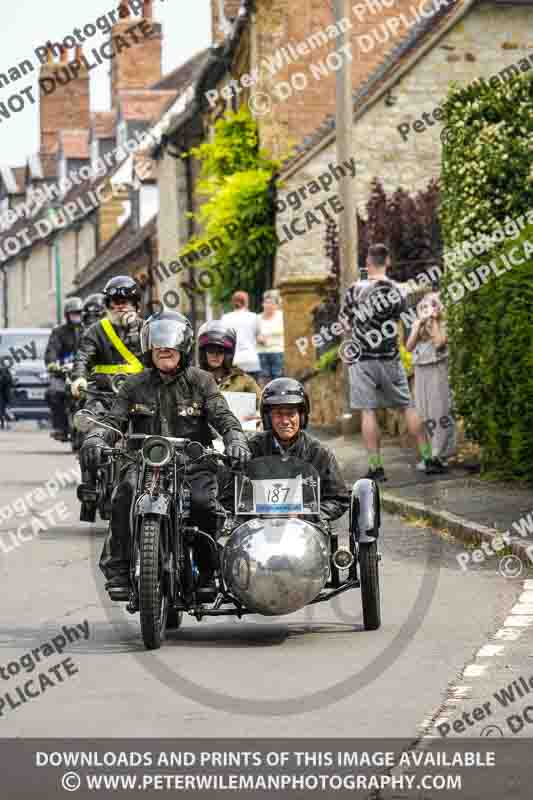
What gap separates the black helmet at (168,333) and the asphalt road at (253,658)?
56.9 inches

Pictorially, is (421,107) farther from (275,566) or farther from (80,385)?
(275,566)

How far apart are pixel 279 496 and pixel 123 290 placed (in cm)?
458

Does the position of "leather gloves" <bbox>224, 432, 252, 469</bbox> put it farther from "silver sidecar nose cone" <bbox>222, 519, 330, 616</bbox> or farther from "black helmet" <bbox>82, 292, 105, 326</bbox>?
"black helmet" <bbox>82, 292, 105, 326</bbox>

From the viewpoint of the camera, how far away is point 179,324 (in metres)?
9.23

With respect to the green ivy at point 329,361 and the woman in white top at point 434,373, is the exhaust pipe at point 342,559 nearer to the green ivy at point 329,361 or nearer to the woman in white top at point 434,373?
the woman in white top at point 434,373

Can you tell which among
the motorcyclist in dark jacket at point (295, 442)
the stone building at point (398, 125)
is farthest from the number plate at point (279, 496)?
the stone building at point (398, 125)

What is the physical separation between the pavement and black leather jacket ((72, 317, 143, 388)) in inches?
105

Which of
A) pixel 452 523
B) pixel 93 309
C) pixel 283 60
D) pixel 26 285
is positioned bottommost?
pixel 452 523

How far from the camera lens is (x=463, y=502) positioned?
48.3 feet

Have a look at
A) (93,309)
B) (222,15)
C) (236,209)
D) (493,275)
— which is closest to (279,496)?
(493,275)

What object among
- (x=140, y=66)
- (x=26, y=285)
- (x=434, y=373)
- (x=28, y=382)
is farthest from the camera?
(x=26, y=285)

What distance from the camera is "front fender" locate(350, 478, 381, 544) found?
354 inches

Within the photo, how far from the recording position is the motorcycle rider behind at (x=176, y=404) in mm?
9102

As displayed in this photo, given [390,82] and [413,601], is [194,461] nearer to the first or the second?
[413,601]
